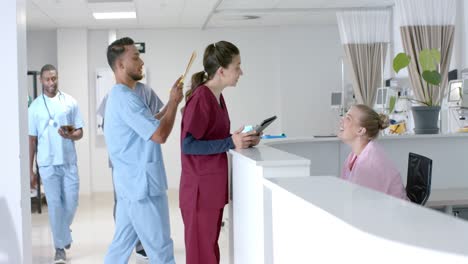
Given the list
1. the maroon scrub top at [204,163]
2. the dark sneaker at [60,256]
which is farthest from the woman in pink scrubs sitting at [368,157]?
the dark sneaker at [60,256]

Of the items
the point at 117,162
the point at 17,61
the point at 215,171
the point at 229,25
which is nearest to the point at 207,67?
the point at 215,171

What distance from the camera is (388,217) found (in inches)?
48.0

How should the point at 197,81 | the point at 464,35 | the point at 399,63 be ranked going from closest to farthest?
1. the point at 197,81
2. the point at 399,63
3. the point at 464,35

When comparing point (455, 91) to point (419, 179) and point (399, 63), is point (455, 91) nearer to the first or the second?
point (399, 63)

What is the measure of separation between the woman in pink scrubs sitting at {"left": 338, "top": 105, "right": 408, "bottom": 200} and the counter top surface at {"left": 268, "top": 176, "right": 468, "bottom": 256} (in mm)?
1507

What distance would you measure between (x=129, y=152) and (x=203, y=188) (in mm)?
701

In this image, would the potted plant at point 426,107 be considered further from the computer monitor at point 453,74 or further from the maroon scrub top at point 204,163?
the maroon scrub top at point 204,163

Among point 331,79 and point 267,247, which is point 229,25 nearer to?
point 331,79

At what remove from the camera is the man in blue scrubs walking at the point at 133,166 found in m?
3.56

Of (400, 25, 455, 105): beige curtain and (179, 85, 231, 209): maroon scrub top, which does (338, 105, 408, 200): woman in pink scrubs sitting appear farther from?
(400, 25, 455, 105): beige curtain

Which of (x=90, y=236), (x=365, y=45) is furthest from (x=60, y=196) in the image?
(x=365, y=45)

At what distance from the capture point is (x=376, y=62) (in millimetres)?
9898

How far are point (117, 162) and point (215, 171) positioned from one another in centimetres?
79

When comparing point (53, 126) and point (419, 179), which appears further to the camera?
point (53, 126)
